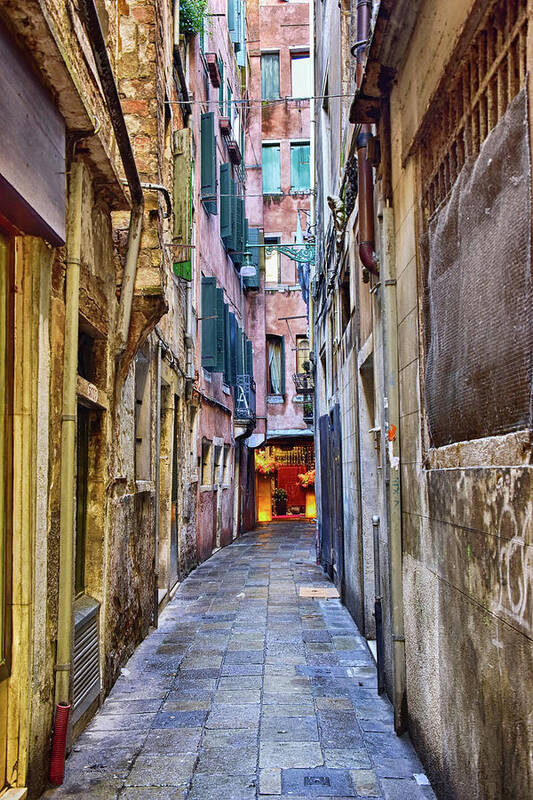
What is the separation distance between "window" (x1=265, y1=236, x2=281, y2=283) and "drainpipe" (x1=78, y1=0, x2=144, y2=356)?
1976cm

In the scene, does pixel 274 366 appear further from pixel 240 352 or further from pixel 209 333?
pixel 209 333

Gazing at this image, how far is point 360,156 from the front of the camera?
6.06 m

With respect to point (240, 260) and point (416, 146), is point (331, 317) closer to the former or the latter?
point (416, 146)

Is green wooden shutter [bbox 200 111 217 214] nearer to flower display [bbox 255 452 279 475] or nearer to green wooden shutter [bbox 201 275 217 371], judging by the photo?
green wooden shutter [bbox 201 275 217 371]

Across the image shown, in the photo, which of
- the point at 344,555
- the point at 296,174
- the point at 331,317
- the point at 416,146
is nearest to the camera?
the point at 416,146

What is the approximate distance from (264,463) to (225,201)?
13.0 m

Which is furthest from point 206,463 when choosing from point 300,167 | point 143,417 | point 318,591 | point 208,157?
point 300,167

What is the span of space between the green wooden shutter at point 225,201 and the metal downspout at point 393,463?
12338 mm

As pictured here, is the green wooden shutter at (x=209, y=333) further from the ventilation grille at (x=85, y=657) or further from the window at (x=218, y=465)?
the ventilation grille at (x=85, y=657)

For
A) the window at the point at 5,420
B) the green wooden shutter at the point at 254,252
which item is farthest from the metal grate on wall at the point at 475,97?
the green wooden shutter at the point at 254,252

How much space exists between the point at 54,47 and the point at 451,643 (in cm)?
339

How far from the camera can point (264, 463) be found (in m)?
27.9

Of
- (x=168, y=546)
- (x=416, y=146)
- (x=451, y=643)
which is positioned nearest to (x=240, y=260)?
(x=168, y=546)

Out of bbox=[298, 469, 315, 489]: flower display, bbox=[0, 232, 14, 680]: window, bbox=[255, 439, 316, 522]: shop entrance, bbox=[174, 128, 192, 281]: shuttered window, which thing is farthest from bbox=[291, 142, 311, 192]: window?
bbox=[0, 232, 14, 680]: window
